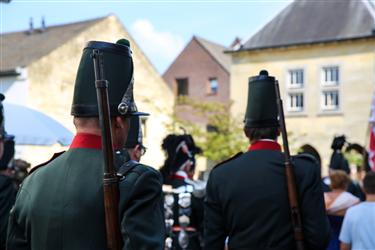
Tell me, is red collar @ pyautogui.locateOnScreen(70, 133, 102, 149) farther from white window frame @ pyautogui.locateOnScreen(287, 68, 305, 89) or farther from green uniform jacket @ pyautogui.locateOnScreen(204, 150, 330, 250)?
white window frame @ pyautogui.locateOnScreen(287, 68, 305, 89)

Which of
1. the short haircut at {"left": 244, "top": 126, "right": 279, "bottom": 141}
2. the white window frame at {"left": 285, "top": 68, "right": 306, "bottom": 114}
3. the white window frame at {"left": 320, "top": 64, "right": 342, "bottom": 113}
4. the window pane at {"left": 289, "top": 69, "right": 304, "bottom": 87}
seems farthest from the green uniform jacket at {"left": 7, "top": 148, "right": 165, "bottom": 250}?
the window pane at {"left": 289, "top": 69, "right": 304, "bottom": 87}

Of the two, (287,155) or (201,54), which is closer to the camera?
(287,155)

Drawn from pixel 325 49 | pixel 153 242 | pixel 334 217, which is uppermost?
pixel 325 49

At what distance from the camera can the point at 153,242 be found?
6.77 feet

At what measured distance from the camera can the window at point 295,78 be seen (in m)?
24.3

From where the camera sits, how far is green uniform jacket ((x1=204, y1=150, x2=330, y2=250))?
3438 millimetres

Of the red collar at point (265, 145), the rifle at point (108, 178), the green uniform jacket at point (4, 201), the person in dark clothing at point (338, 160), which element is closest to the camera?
the rifle at point (108, 178)

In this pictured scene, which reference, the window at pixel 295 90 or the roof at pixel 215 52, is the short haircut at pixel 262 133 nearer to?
the window at pixel 295 90

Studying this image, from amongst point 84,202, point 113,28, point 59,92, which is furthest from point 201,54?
point 84,202

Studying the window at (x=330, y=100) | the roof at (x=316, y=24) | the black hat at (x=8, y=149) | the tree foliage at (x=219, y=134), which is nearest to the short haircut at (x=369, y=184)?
the black hat at (x=8, y=149)

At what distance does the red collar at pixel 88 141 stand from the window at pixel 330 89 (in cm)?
2219

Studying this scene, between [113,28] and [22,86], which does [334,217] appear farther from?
[113,28]

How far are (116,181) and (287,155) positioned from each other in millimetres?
1672

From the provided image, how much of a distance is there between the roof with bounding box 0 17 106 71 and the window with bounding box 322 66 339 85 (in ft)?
30.6
